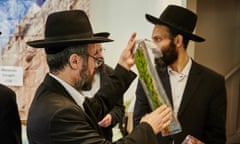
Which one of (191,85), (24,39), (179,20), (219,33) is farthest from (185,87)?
(219,33)

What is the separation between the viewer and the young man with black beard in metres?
2.25

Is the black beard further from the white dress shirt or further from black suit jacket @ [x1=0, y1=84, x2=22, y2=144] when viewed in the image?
black suit jacket @ [x1=0, y1=84, x2=22, y2=144]

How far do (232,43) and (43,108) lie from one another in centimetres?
406

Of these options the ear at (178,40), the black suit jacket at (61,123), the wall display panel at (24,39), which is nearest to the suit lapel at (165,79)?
the ear at (178,40)

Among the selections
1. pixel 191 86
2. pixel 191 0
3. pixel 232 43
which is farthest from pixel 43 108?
pixel 232 43

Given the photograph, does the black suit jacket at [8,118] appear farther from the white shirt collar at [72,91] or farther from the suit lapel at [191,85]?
the suit lapel at [191,85]

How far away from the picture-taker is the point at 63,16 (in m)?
1.67

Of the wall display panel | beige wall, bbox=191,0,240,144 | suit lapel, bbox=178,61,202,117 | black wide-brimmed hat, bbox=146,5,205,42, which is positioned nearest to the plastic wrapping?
suit lapel, bbox=178,61,202,117

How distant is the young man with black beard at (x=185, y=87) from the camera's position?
2252 mm

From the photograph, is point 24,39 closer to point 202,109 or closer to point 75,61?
point 202,109

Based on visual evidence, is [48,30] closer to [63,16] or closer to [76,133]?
[63,16]

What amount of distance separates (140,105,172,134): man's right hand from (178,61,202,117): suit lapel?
2.24 feet

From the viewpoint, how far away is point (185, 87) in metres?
2.30

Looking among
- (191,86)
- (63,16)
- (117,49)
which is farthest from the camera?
(117,49)
